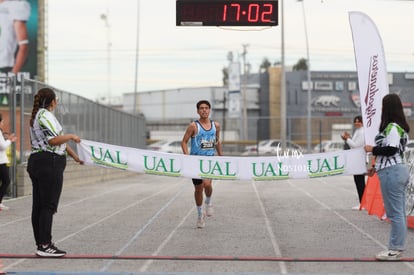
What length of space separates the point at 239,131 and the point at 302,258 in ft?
162

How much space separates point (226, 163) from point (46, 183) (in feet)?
→ 8.86

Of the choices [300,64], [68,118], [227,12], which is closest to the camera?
[227,12]

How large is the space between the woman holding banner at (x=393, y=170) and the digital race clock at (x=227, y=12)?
12.2ft

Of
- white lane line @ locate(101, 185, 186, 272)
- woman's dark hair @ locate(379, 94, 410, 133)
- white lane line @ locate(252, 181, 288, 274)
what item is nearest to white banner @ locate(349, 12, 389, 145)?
woman's dark hair @ locate(379, 94, 410, 133)

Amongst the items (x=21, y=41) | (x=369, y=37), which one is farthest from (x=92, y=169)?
(x=21, y=41)

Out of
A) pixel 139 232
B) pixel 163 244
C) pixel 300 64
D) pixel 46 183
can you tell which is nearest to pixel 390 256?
pixel 163 244

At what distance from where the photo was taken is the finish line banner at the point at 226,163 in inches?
347

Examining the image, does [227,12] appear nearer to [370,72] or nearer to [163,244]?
[370,72]

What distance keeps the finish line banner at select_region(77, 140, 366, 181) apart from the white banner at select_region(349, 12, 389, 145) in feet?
2.40

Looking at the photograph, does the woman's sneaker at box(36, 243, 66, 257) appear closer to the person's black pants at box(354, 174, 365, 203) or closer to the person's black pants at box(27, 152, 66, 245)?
the person's black pants at box(27, 152, 66, 245)

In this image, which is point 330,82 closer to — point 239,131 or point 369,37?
point 239,131

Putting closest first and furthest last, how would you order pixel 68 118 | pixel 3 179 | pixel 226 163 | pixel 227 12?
pixel 226 163, pixel 227 12, pixel 3 179, pixel 68 118

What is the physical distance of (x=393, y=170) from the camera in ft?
24.6

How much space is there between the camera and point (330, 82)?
2505 inches
